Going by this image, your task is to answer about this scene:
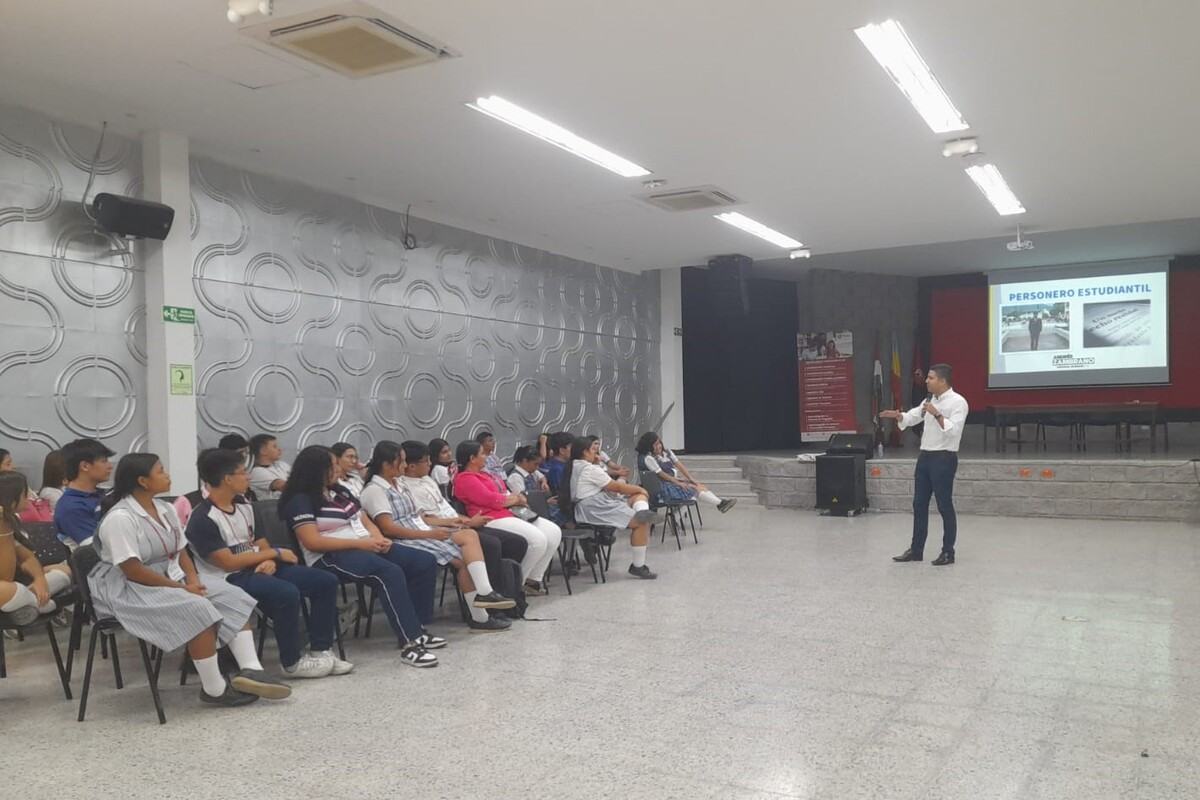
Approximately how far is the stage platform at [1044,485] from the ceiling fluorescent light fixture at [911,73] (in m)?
5.16

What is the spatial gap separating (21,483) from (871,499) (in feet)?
29.7

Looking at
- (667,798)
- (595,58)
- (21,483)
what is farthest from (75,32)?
(667,798)

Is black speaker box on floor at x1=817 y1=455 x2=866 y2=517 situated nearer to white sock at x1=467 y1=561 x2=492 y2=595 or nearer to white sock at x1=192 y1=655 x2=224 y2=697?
white sock at x1=467 y1=561 x2=492 y2=595

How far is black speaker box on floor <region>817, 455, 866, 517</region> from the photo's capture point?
33.2ft

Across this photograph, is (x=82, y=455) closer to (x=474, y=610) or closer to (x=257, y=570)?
(x=257, y=570)

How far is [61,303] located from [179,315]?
28.8 inches

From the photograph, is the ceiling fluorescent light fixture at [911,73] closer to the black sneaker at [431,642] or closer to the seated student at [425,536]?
the seated student at [425,536]

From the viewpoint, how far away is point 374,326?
311 inches

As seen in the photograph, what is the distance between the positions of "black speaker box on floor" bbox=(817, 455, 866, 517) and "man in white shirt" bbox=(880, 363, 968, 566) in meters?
3.19

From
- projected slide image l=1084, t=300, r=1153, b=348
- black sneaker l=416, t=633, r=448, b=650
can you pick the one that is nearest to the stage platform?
projected slide image l=1084, t=300, r=1153, b=348

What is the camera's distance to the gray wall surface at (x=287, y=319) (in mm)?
5457

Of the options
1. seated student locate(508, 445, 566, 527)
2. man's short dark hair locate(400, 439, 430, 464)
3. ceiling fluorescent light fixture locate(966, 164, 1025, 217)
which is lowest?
seated student locate(508, 445, 566, 527)

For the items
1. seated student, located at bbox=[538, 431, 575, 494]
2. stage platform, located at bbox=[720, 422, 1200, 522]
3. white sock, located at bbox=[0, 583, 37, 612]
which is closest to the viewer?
white sock, located at bbox=[0, 583, 37, 612]

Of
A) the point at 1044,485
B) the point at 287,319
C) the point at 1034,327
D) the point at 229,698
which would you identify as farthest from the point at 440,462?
the point at 1034,327
